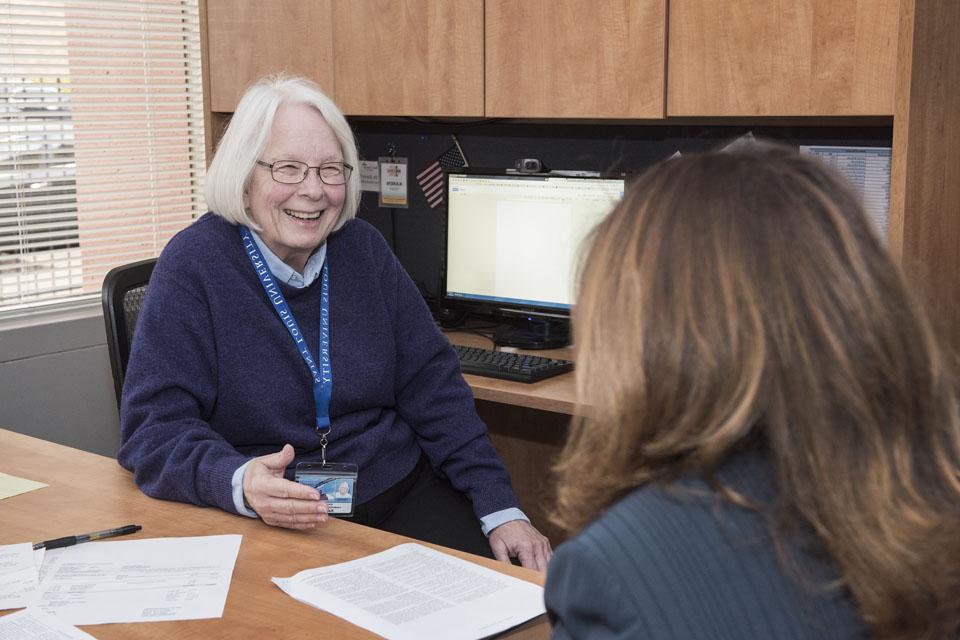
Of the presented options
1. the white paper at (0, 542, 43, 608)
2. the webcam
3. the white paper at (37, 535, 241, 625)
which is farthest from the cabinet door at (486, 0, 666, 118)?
the white paper at (0, 542, 43, 608)

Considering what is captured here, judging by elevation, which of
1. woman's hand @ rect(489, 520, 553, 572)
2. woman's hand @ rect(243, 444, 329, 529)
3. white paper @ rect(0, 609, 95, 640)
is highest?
woman's hand @ rect(243, 444, 329, 529)

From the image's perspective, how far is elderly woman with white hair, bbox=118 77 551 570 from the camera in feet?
5.86

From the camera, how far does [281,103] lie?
2010mm

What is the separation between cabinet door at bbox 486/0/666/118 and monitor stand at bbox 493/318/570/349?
1.84 ft

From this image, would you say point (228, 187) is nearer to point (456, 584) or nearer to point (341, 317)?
point (341, 317)

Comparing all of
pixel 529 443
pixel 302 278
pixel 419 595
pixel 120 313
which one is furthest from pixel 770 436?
pixel 529 443

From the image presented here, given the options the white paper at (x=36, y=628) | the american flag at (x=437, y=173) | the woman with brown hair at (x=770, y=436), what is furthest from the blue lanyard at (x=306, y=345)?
the american flag at (x=437, y=173)

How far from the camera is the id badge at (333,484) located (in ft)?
5.65

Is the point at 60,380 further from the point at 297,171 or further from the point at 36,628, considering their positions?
the point at 36,628

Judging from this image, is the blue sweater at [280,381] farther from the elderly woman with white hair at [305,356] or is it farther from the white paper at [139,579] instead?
the white paper at [139,579]

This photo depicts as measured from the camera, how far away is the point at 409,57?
2824 millimetres

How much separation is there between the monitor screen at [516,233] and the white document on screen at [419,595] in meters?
1.34

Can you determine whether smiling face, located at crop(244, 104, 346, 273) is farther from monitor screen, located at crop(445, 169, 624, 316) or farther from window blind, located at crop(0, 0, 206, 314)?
window blind, located at crop(0, 0, 206, 314)

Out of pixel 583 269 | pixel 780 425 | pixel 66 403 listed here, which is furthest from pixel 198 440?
pixel 66 403
